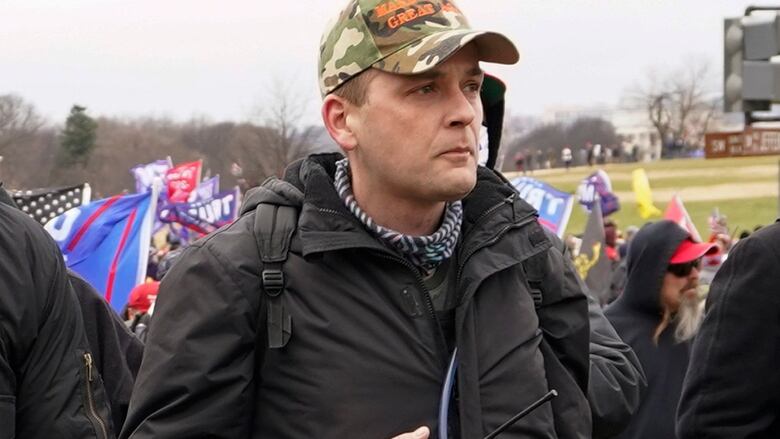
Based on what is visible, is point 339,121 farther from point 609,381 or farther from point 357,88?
point 609,381

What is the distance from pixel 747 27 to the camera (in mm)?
8234

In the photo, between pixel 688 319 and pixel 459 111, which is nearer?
pixel 459 111

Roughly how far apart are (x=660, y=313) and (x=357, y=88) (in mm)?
4221

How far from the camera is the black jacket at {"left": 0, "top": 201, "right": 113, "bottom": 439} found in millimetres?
3445

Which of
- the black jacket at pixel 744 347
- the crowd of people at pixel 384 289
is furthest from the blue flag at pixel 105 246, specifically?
the crowd of people at pixel 384 289

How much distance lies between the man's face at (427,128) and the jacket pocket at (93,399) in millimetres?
1164

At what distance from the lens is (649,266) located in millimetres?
6902

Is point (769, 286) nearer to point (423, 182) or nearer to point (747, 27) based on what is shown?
point (423, 182)

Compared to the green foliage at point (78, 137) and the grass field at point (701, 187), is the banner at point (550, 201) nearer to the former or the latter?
the green foliage at point (78, 137)

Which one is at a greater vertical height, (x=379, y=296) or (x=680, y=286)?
(x=379, y=296)

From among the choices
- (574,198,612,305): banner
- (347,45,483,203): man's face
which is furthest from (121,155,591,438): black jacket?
(574,198,612,305): banner

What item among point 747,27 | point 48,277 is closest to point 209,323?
point 48,277

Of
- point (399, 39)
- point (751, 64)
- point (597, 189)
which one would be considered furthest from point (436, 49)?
point (597, 189)

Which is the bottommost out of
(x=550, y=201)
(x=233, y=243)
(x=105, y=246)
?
(x=550, y=201)
